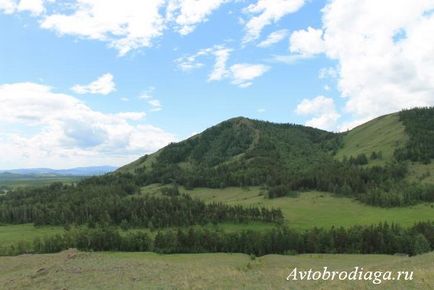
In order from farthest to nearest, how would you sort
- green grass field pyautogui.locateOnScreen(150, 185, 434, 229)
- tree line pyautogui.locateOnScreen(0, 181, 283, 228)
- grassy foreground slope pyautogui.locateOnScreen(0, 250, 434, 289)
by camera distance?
tree line pyautogui.locateOnScreen(0, 181, 283, 228) → green grass field pyautogui.locateOnScreen(150, 185, 434, 229) → grassy foreground slope pyautogui.locateOnScreen(0, 250, 434, 289)

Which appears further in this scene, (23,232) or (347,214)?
(23,232)

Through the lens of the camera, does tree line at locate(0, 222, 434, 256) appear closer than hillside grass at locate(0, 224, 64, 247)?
Yes

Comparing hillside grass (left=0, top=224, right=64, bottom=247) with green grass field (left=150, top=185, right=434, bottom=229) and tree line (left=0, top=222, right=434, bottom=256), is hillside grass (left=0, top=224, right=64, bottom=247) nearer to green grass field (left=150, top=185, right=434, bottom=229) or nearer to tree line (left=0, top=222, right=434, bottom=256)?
tree line (left=0, top=222, right=434, bottom=256)

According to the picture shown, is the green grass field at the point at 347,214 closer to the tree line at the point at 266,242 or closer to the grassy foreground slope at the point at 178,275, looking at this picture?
the tree line at the point at 266,242

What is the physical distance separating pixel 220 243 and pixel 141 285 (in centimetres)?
7547

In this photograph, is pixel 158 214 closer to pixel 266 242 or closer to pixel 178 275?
pixel 266 242

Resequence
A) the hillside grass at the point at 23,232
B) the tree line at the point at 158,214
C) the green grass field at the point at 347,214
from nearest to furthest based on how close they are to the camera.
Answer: the hillside grass at the point at 23,232 < the green grass field at the point at 347,214 < the tree line at the point at 158,214

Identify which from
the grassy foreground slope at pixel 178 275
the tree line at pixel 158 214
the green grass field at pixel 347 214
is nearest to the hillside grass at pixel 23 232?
the tree line at pixel 158 214

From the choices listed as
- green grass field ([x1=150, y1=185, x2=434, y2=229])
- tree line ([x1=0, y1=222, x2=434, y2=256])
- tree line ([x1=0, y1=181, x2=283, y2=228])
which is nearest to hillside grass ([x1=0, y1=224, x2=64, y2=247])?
tree line ([x1=0, y1=181, x2=283, y2=228])

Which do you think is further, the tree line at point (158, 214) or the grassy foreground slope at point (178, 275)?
the tree line at point (158, 214)

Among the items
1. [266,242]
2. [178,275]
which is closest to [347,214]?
[266,242]

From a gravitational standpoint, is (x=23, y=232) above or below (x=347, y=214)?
above

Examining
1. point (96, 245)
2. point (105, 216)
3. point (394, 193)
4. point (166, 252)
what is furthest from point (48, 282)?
point (394, 193)

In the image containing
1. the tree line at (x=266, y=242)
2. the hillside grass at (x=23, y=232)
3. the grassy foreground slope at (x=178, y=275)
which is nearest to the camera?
the grassy foreground slope at (x=178, y=275)
